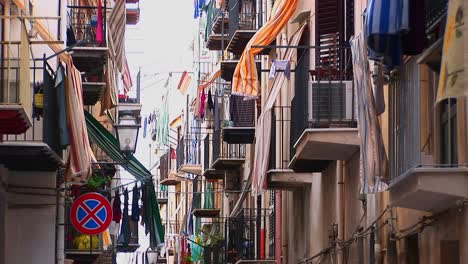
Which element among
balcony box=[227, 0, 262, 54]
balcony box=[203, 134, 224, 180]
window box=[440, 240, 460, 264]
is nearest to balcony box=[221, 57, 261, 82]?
balcony box=[227, 0, 262, 54]

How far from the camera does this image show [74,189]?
1077 inches

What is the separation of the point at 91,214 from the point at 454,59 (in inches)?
527

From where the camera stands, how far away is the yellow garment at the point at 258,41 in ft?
75.9

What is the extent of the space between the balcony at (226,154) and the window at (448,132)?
23.9m

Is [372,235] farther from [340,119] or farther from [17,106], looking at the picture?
[17,106]

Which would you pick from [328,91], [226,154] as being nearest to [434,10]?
[328,91]

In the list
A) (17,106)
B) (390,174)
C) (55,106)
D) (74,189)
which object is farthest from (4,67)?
(74,189)

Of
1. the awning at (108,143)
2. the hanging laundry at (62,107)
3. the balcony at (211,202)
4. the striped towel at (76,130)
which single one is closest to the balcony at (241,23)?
the awning at (108,143)

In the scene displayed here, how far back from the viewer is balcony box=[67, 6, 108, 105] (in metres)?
25.3

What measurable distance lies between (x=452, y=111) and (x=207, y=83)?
28.5 metres

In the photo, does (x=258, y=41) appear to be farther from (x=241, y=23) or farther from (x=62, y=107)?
(x=241, y=23)

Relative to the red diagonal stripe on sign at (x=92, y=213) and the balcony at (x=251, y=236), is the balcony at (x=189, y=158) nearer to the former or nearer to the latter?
the balcony at (x=251, y=236)

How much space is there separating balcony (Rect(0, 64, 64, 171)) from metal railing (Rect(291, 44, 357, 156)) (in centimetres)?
354

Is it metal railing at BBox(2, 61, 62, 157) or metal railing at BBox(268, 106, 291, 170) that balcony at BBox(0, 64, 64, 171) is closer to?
metal railing at BBox(2, 61, 62, 157)
